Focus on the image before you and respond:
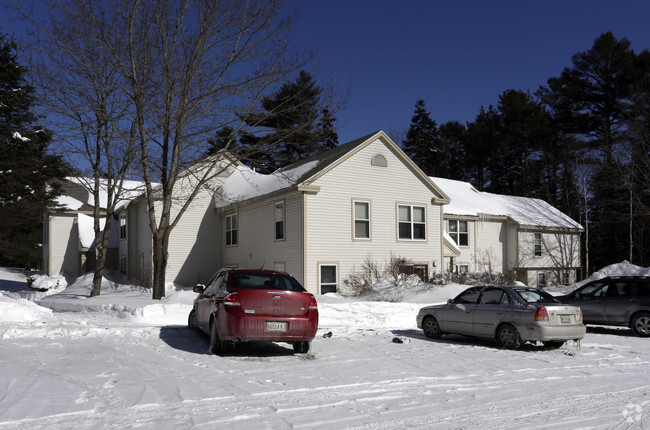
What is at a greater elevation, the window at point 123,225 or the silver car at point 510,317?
the window at point 123,225

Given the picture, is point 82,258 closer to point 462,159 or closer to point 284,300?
point 284,300

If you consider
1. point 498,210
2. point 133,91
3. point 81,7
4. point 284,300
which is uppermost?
point 81,7

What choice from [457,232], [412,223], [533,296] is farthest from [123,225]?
[533,296]

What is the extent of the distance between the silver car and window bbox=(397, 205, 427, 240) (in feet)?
42.1

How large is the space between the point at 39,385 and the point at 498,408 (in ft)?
19.0

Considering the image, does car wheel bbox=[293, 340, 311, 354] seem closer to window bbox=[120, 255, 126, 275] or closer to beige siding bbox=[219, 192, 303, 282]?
beige siding bbox=[219, 192, 303, 282]

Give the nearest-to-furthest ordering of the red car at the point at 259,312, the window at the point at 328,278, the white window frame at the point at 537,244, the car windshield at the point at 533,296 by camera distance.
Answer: the red car at the point at 259,312 → the car windshield at the point at 533,296 → the window at the point at 328,278 → the white window frame at the point at 537,244

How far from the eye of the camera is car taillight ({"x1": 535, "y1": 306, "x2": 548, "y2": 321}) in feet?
38.1

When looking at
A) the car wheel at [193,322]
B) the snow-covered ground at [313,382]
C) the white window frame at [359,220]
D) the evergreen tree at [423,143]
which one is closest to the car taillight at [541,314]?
the snow-covered ground at [313,382]

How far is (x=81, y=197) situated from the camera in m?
42.5

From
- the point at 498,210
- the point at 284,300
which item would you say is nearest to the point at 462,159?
the point at 498,210

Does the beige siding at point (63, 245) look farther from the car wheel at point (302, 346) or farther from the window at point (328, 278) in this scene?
the car wheel at point (302, 346)

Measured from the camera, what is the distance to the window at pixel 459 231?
32.7 metres

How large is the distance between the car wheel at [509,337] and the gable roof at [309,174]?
1208 centimetres
